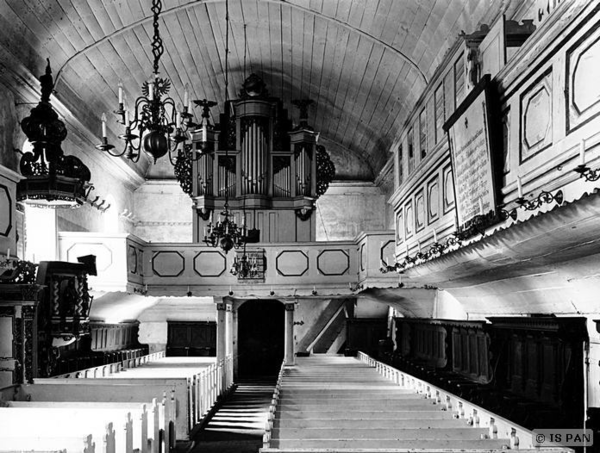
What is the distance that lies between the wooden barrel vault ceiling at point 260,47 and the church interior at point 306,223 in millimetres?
71

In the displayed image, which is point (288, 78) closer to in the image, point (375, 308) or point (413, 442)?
point (375, 308)

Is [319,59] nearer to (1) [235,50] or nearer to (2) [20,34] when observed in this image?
(1) [235,50]

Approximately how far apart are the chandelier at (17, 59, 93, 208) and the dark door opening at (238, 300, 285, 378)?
13.0 metres

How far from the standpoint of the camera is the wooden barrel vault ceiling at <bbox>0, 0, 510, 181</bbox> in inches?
501

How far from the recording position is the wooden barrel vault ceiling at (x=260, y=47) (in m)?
12.7

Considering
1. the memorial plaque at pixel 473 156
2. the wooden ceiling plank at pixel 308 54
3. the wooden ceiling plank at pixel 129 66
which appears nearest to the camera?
the memorial plaque at pixel 473 156

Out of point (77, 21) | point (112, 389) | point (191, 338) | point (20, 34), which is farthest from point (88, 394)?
point (191, 338)

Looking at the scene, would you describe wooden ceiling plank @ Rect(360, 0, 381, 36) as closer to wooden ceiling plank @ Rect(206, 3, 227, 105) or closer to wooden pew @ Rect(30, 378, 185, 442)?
wooden ceiling plank @ Rect(206, 3, 227, 105)

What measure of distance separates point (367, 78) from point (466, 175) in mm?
9044

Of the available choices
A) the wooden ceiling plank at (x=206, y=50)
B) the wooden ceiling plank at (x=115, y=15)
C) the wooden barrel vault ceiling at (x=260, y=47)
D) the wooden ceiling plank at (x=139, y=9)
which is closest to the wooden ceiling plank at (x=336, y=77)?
the wooden barrel vault ceiling at (x=260, y=47)

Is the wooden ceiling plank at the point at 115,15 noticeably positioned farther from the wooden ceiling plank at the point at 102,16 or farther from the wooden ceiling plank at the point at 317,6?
the wooden ceiling plank at the point at 317,6

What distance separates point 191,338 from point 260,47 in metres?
10.8

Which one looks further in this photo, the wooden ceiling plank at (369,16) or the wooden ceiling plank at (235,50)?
the wooden ceiling plank at (235,50)

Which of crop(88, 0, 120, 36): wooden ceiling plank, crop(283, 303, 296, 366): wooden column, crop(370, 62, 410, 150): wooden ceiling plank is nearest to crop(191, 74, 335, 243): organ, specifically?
crop(283, 303, 296, 366): wooden column
